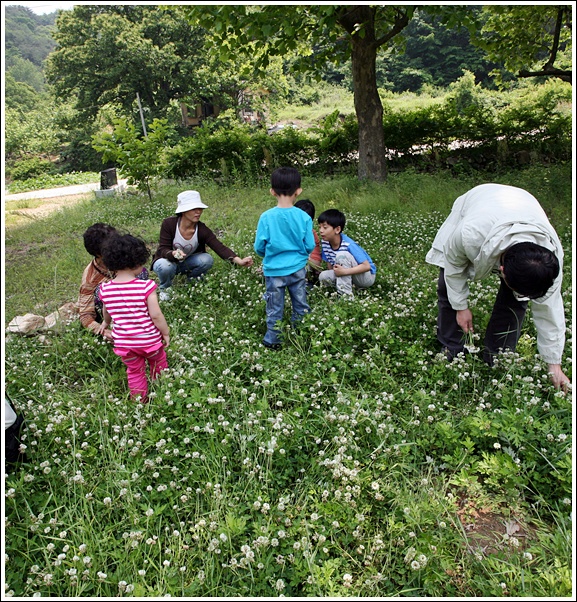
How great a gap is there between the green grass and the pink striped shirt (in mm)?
400

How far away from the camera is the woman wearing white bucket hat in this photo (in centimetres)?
550

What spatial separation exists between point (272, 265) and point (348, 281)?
1110mm

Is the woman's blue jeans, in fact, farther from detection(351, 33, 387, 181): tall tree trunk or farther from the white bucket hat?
detection(351, 33, 387, 181): tall tree trunk

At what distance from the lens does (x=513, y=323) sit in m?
3.88

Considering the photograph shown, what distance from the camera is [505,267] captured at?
117 inches

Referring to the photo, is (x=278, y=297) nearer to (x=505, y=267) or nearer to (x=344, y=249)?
(x=344, y=249)

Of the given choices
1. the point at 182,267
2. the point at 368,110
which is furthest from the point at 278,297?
the point at 368,110

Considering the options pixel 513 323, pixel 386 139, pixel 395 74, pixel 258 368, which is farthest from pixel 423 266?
pixel 395 74

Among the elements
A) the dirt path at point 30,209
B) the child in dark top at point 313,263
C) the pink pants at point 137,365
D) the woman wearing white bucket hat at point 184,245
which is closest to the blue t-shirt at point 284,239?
the woman wearing white bucket hat at point 184,245

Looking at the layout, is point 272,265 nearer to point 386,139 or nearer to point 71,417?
point 71,417

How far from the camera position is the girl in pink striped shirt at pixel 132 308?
3.71m

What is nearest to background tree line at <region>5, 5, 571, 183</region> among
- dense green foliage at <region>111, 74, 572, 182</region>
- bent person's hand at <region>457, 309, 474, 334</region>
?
dense green foliage at <region>111, 74, 572, 182</region>

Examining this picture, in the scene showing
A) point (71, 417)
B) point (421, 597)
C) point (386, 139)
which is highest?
point (386, 139)

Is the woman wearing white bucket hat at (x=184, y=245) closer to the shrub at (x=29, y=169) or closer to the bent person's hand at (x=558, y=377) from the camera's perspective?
the bent person's hand at (x=558, y=377)
